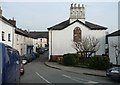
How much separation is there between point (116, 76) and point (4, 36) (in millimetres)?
21971

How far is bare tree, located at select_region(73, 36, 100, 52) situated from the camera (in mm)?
44325

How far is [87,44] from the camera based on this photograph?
46156mm

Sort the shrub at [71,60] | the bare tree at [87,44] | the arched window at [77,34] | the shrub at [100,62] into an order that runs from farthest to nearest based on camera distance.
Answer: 1. the arched window at [77,34]
2. the bare tree at [87,44]
3. the shrub at [71,60]
4. the shrub at [100,62]

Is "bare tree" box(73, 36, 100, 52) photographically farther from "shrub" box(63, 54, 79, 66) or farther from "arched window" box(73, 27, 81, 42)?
"shrub" box(63, 54, 79, 66)

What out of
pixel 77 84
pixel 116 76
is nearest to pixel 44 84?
pixel 77 84

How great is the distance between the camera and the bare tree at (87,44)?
44.3 meters

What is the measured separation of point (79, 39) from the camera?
4991cm

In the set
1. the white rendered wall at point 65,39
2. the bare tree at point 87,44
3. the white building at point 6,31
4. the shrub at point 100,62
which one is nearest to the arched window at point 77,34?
the white rendered wall at point 65,39

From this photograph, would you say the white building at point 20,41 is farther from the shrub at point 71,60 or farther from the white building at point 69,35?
the shrub at point 71,60

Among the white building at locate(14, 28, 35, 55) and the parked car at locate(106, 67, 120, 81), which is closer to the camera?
the parked car at locate(106, 67, 120, 81)

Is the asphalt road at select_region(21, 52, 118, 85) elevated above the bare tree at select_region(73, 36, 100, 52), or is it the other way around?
the bare tree at select_region(73, 36, 100, 52)

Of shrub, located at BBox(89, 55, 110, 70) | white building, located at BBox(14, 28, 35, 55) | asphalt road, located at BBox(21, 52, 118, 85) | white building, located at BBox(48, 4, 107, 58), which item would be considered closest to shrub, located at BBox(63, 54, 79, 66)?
shrub, located at BBox(89, 55, 110, 70)

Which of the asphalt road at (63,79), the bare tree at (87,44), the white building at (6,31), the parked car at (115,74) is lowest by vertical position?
the asphalt road at (63,79)

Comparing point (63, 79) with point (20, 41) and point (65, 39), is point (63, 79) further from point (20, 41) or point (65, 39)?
point (20, 41)
